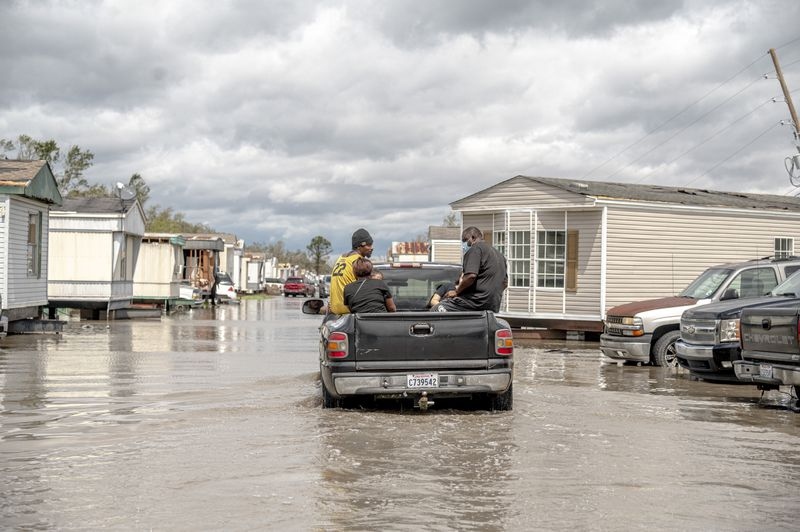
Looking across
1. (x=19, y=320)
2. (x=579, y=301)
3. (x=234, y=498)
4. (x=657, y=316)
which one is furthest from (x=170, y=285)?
(x=234, y=498)

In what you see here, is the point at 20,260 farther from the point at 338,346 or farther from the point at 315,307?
the point at 338,346

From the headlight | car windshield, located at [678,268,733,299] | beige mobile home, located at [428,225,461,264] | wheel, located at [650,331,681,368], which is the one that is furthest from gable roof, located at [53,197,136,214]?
the headlight

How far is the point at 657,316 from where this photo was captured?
57.7 ft

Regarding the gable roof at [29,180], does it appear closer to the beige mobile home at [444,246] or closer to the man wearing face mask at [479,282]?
the man wearing face mask at [479,282]

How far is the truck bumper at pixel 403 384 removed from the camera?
34.5ft

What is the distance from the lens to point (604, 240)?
26.0 m

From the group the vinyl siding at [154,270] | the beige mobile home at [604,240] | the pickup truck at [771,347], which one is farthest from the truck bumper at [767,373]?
the vinyl siding at [154,270]

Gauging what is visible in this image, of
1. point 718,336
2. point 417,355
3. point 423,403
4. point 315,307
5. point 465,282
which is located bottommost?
point 423,403

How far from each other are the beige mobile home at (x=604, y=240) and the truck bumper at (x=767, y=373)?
1368cm

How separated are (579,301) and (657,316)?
29.6ft

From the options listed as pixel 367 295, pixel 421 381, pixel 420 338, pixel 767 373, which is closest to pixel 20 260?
pixel 367 295

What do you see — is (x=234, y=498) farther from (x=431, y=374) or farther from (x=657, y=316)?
(x=657, y=316)

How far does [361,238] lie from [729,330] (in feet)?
17.1

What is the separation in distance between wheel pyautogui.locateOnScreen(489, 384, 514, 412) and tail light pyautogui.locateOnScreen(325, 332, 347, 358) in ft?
5.56
